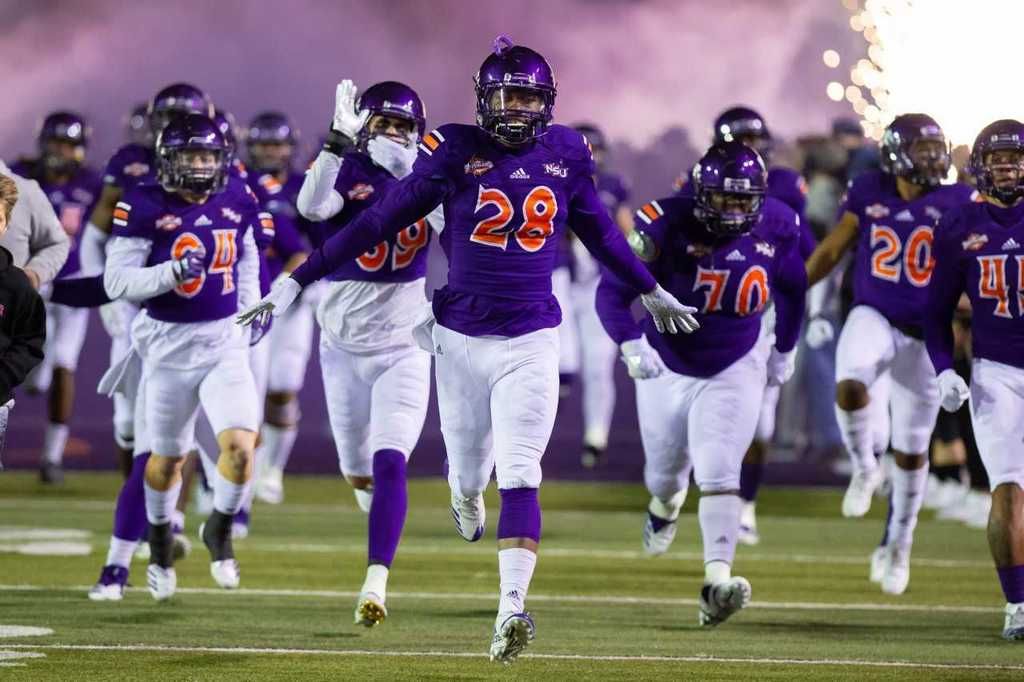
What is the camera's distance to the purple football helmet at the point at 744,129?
1018 centimetres

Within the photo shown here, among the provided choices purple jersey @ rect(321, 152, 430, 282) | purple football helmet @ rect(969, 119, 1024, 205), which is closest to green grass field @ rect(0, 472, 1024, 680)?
purple jersey @ rect(321, 152, 430, 282)

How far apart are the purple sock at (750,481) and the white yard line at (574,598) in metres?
2.32

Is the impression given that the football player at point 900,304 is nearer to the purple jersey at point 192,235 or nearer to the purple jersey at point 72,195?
the purple jersey at point 192,235

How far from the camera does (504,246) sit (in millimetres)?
6516

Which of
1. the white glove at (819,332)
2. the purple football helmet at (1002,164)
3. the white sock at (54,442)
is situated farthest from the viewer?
the white sock at (54,442)

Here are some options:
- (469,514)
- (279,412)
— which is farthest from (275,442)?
(469,514)

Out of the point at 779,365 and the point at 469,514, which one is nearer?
Answer: the point at 469,514

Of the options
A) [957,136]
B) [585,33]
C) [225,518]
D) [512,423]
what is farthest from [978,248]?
[585,33]

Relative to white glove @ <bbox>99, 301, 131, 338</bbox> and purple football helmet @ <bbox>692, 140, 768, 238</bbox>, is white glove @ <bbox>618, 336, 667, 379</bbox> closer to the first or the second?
purple football helmet @ <bbox>692, 140, 768, 238</bbox>

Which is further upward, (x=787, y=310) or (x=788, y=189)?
(x=788, y=189)

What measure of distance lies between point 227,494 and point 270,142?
324cm

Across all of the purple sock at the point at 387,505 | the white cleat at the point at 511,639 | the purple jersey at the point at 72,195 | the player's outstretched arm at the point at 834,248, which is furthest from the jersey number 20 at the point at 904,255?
the purple jersey at the point at 72,195

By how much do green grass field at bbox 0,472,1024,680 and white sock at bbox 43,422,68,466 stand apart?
63 cm

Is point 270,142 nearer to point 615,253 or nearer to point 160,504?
point 160,504
